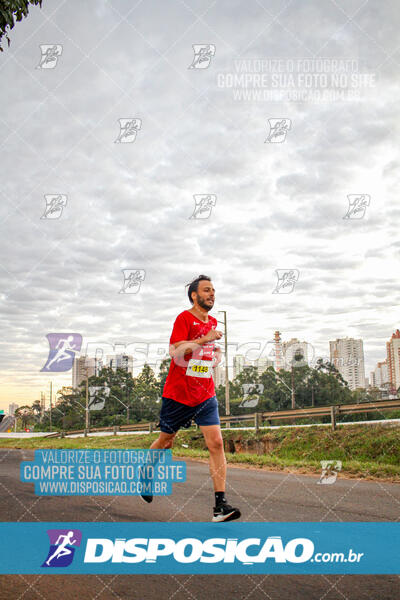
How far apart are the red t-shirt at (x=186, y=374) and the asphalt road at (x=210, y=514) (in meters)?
1.28

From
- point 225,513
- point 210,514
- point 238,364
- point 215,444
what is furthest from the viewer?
point 238,364

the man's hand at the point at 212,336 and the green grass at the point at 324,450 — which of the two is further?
the green grass at the point at 324,450

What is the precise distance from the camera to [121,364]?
49.2 meters

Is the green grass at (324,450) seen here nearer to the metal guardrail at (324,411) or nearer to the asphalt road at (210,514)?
the metal guardrail at (324,411)

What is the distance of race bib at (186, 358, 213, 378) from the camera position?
429 centimetres

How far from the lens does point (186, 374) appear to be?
4316 millimetres

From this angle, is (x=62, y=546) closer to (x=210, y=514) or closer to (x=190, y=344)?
(x=210, y=514)

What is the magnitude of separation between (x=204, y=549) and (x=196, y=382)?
1.30 m

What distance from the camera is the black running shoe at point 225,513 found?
13.9 ft

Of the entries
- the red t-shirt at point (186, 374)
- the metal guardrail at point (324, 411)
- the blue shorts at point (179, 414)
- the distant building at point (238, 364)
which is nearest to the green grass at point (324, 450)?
the metal guardrail at point (324, 411)

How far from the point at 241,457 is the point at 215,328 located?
880 centimetres

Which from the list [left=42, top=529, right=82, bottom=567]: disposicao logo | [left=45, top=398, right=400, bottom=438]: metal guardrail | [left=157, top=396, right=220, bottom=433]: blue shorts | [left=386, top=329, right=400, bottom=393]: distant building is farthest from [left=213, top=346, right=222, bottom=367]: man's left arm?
[left=386, top=329, right=400, bottom=393]: distant building

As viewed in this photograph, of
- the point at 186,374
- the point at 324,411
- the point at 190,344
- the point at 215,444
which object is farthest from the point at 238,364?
the point at 190,344

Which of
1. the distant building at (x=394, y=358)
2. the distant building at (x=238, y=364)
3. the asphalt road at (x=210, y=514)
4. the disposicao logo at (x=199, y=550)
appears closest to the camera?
the asphalt road at (x=210, y=514)
